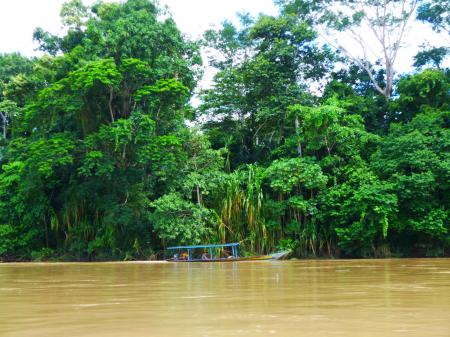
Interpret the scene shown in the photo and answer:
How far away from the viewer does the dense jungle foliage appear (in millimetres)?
17938

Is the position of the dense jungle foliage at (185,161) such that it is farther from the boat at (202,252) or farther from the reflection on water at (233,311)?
the reflection on water at (233,311)

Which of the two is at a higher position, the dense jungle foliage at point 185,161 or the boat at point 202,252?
the dense jungle foliage at point 185,161

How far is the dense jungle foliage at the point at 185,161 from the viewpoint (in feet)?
58.9

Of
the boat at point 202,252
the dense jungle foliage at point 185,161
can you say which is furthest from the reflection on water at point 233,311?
the dense jungle foliage at point 185,161

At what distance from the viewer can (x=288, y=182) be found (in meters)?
18.8

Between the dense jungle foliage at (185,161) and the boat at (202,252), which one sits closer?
the boat at (202,252)

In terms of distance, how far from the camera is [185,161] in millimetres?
19062

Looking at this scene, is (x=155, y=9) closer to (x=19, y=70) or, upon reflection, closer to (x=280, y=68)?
(x=280, y=68)

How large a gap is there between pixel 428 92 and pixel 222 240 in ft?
32.5

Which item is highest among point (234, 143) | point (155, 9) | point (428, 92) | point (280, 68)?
point (155, 9)

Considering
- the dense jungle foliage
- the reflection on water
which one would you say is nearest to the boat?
the dense jungle foliage

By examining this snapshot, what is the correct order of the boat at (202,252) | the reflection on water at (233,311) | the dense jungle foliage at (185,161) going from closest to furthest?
the reflection on water at (233,311), the boat at (202,252), the dense jungle foliage at (185,161)

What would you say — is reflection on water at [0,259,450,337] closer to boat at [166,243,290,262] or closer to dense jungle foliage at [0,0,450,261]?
boat at [166,243,290,262]

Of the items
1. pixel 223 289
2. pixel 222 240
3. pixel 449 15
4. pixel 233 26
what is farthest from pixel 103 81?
pixel 449 15
